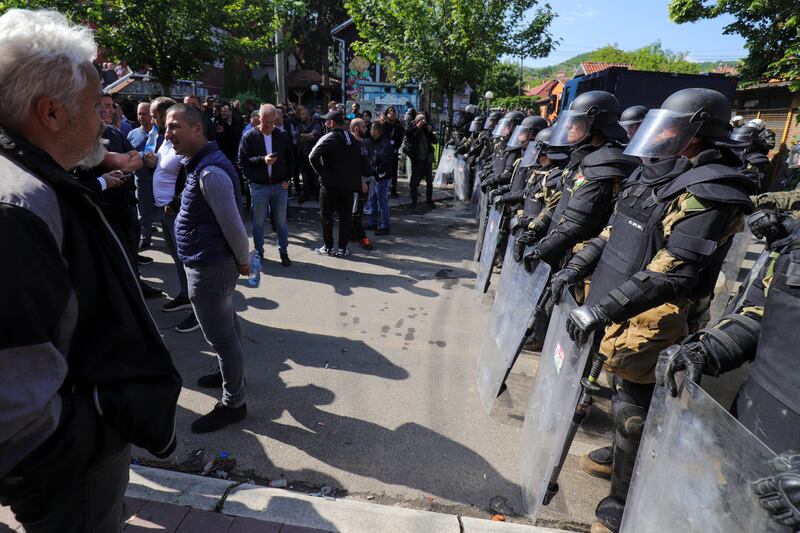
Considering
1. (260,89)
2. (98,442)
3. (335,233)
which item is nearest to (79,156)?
(98,442)

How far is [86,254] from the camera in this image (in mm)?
1169

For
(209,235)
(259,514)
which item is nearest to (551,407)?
(259,514)

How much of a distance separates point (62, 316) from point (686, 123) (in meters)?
2.77

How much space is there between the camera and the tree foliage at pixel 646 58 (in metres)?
53.6

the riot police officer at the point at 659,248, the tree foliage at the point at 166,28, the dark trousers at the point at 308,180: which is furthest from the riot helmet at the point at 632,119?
the tree foliage at the point at 166,28

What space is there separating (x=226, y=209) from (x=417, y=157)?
7.73m

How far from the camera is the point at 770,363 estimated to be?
1.52 m

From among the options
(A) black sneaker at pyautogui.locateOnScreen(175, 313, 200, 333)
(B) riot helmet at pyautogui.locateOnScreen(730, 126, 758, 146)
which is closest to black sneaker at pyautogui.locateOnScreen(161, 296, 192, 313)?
(A) black sneaker at pyautogui.locateOnScreen(175, 313, 200, 333)

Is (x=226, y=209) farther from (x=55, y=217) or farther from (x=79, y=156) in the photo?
(x=55, y=217)

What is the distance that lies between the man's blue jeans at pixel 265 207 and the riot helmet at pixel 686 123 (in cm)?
459

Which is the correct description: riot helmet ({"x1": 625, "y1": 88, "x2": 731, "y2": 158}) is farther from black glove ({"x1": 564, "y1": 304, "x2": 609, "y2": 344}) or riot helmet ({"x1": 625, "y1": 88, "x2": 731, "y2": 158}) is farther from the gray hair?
the gray hair

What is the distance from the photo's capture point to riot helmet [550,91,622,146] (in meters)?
3.59

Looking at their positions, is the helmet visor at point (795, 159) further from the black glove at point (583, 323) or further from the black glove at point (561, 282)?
the black glove at point (583, 323)

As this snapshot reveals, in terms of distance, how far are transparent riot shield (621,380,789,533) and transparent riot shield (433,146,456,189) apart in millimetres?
11846
